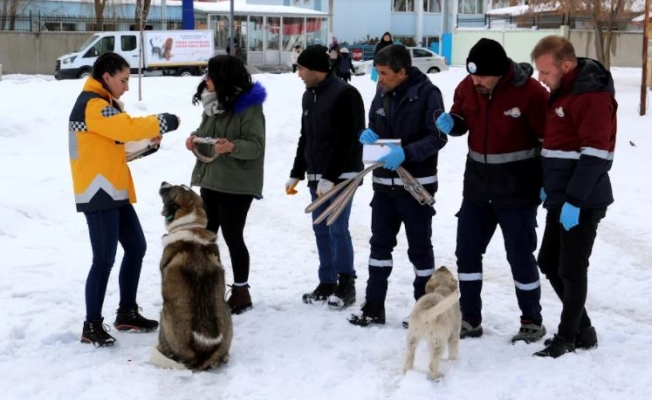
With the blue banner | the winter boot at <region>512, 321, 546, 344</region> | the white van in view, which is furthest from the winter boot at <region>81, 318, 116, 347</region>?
the blue banner

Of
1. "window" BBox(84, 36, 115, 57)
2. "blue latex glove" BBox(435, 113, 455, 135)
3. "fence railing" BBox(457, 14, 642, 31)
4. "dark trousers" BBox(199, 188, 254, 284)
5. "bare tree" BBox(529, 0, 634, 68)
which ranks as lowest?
"dark trousers" BBox(199, 188, 254, 284)

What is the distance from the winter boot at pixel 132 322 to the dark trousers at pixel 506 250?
6.98 feet

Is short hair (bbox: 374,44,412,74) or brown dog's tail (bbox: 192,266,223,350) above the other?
short hair (bbox: 374,44,412,74)

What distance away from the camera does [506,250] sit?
16.7 feet

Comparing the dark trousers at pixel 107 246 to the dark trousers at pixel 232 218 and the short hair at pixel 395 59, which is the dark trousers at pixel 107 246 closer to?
the dark trousers at pixel 232 218

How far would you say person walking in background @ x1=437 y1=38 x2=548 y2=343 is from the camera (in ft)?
15.8

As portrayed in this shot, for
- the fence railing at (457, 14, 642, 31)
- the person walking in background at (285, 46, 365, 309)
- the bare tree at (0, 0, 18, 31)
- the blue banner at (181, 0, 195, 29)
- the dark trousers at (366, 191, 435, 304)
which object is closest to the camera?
the dark trousers at (366, 191, 435, 304)

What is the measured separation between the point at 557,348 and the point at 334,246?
6.52ft

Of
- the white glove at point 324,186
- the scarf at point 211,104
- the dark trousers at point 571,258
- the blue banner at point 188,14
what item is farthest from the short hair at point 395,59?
the blue banner at point 188,14

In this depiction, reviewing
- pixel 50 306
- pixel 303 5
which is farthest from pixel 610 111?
pixel 303 5

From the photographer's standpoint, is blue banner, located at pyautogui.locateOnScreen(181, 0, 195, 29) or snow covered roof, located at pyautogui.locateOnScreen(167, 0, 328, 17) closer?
blue banner, located at pyautogui.locateOnScreen(181, 0, 195, 29)

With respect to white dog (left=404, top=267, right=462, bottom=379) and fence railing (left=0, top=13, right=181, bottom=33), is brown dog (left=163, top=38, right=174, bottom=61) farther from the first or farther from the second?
white dog (left=404, top=267, right=462, bottom=379)

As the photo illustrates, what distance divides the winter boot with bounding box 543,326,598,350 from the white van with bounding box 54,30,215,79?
968 inches

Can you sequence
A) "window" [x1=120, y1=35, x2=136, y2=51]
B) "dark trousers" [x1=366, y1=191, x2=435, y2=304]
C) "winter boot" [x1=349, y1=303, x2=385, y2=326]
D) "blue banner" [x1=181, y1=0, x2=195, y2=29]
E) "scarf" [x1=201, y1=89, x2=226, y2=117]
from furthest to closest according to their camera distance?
"blue banner" [x1=181, y1=0, x2=195, y2=29] → "window" [x1=120, y1=35, x2=136, y2=51] → "scarf" [x1=201, y1=89, x2=226, y2=117] → "winter boot" [x1=349, y1=303, x2=385, y2=326] → "dark trousers" [x1=366, y1=191, x2=435, y2=304]
